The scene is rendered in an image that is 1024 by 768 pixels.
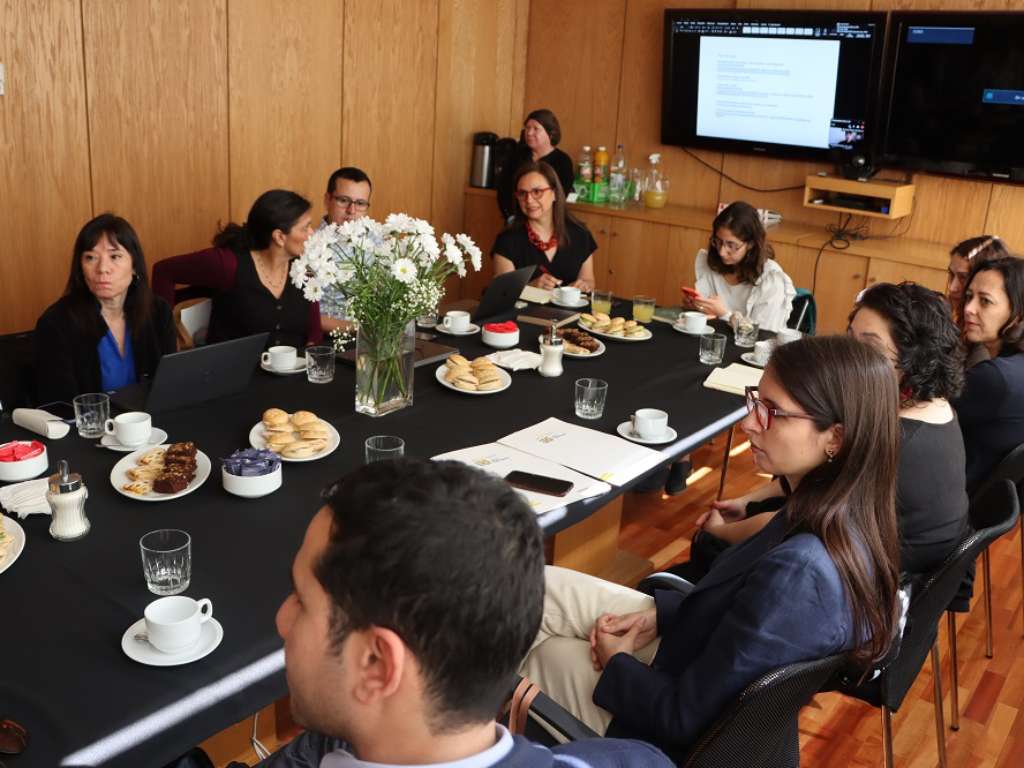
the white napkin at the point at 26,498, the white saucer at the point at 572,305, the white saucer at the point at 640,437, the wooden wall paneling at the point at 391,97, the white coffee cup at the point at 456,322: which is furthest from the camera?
the wooden wall paneling at the point at 391,97

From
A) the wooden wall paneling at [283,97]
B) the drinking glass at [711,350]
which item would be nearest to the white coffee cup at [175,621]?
the drinking glass at [711,350]

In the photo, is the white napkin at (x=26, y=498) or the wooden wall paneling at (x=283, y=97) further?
the wooden wall paneling at (x=283, y=97)

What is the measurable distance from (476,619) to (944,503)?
1.53 metres

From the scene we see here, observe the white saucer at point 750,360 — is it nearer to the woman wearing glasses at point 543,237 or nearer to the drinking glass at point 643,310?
the drinking glass at point 643,310

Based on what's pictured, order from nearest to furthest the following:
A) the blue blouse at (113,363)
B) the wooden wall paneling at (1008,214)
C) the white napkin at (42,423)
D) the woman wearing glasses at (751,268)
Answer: the white napkin at (42,423)
the blue blouse at (113,363)
the woman wearing glasses at (751,268)
the wooden wall paneling at (1008,214)

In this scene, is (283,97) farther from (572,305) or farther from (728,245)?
(728,245)

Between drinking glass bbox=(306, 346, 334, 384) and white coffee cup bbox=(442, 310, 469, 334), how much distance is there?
2.08 ft

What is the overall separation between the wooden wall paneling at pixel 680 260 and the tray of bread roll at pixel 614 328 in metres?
2.30

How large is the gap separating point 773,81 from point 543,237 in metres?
1.98

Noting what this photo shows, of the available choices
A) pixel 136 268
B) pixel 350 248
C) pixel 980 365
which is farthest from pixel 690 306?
pixel 136 268

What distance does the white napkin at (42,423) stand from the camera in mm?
2244

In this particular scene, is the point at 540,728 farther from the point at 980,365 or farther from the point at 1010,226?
the point at 1010,226

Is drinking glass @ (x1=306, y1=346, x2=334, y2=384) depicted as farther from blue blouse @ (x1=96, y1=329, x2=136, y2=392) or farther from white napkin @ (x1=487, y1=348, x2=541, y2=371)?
blue blouse @ (x1=96, y1=329, x2=136, y2=392)

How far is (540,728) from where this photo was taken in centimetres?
155
